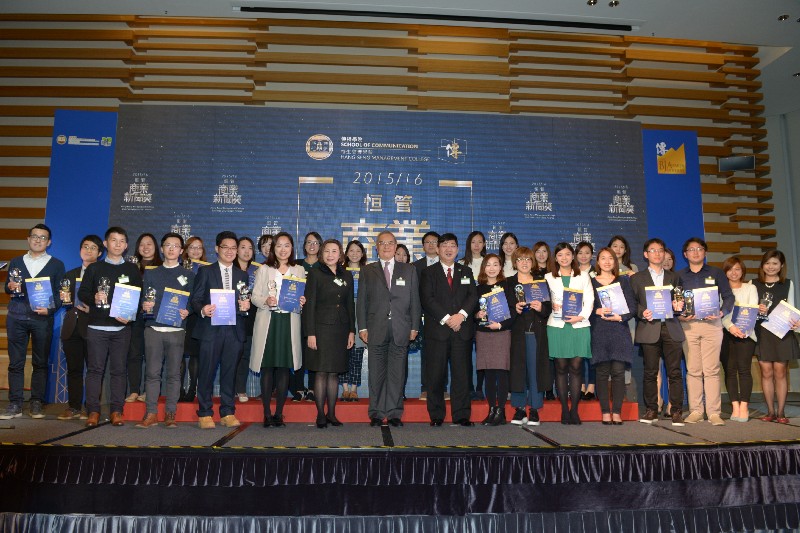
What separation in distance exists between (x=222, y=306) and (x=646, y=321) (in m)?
3.63

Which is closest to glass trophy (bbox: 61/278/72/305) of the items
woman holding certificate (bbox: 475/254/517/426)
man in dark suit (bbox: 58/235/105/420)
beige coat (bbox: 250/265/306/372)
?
man in dark suit (bbox: 58/235/105/420)

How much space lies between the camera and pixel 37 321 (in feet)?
15.1

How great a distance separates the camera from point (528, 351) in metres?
4.49

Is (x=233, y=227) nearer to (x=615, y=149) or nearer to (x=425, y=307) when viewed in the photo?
(x=425, y=307)

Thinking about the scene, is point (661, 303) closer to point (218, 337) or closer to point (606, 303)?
point (606, 303)

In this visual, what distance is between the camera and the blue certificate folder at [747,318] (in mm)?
4613

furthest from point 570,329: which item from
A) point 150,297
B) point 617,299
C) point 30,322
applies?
point 30,322

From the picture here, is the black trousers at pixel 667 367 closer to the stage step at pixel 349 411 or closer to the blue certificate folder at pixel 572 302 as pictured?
the stage step at pixel 349 411

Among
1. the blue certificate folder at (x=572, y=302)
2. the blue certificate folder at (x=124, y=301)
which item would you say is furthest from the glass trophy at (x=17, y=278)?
the blue certificate folder at (x=572, y=302)

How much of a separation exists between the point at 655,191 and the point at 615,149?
2.58 feet

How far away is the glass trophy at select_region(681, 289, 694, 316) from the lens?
4496 mm

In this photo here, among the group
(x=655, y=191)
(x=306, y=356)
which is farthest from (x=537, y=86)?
(x=306, y=356)

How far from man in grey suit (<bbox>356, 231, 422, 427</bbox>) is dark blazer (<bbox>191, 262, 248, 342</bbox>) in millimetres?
1008

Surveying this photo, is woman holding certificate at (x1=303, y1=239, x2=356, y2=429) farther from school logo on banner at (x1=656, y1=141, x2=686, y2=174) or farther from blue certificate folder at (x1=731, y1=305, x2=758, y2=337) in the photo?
school logo on banner at (x1=656, y1=141, x2=686, y2=174)
